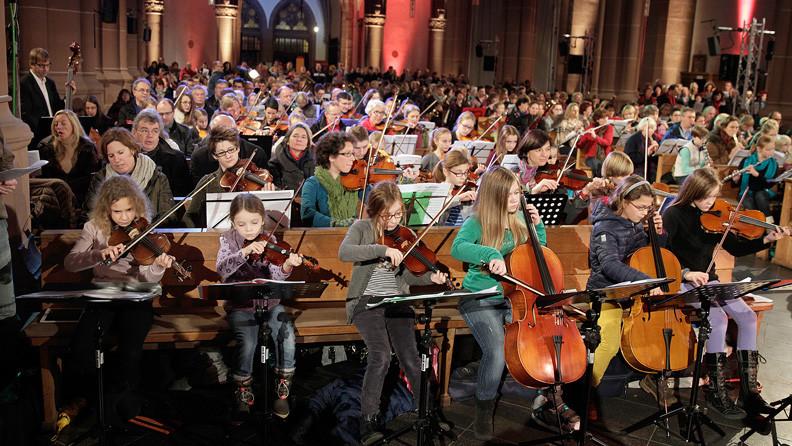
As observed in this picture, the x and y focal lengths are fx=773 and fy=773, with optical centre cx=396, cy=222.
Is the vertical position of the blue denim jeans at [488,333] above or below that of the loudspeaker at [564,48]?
below

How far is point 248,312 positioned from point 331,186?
1.45 meters

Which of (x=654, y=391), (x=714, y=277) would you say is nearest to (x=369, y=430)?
(x=654, y=391)

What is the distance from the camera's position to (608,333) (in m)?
4.53

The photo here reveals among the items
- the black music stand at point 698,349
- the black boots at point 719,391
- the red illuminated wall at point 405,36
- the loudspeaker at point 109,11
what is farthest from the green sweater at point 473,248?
the red illuminated wall at point 405,36

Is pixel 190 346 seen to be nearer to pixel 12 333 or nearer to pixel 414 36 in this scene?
pixel 12 333

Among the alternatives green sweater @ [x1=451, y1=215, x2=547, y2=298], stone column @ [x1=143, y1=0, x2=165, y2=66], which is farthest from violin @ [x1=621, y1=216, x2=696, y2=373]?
stone column @ [x1=143, y1=0, x2=165, y2=66]

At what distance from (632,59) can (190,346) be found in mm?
19094

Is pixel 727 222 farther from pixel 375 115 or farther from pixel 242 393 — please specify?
pixel 375 115

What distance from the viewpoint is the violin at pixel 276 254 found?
4.09 m

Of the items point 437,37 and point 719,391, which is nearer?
point 719,391

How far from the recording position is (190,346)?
4402 millimetres

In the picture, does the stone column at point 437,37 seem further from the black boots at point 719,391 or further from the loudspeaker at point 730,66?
the black boots at point 719,391

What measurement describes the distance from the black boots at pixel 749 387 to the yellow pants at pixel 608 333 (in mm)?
869

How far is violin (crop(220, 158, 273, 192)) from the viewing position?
5410 millimetres
